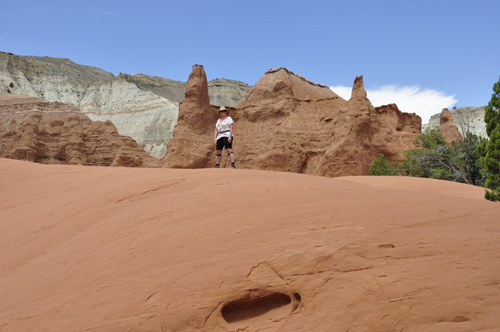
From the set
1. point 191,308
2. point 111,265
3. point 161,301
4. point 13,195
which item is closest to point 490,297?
point 191,308

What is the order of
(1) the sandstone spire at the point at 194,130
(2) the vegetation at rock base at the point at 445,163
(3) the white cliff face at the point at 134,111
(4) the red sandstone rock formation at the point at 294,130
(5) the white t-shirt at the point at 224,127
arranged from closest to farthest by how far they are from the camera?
(5) the white t-shirt at the point at 224,127, (2) the vegetation at rock base at the point at 445,163, (4) the red sandstone rock formation at the point at 294,130, (1) the sandstone spire at the point at 194,130, (3) the white cliff face at the point at 134,111

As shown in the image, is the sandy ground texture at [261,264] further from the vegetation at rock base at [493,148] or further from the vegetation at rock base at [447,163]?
the vegetation at rock base at [447,163]

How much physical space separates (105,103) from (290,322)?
5673cm

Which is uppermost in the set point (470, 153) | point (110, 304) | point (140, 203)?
point (470, 153)

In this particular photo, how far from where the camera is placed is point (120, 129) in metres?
49.1

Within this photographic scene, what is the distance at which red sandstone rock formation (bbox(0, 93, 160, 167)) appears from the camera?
1206 inches


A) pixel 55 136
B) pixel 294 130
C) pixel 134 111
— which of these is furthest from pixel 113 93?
pixel 294 130

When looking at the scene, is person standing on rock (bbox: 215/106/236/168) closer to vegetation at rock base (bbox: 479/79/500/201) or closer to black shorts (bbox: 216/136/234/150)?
black shorts (bbox: 216/136/234/150)

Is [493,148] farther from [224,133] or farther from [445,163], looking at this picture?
[445,163]

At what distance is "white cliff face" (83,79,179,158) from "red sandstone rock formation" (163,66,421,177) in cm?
1875

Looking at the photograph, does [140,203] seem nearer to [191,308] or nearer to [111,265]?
[111,265]

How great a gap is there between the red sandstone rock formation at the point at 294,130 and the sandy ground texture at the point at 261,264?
58.1 ft

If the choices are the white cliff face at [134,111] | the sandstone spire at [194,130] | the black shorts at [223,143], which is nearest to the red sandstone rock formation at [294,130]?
the sandstone spire at [194,130]

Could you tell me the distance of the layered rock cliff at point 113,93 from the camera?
47.2 meters
